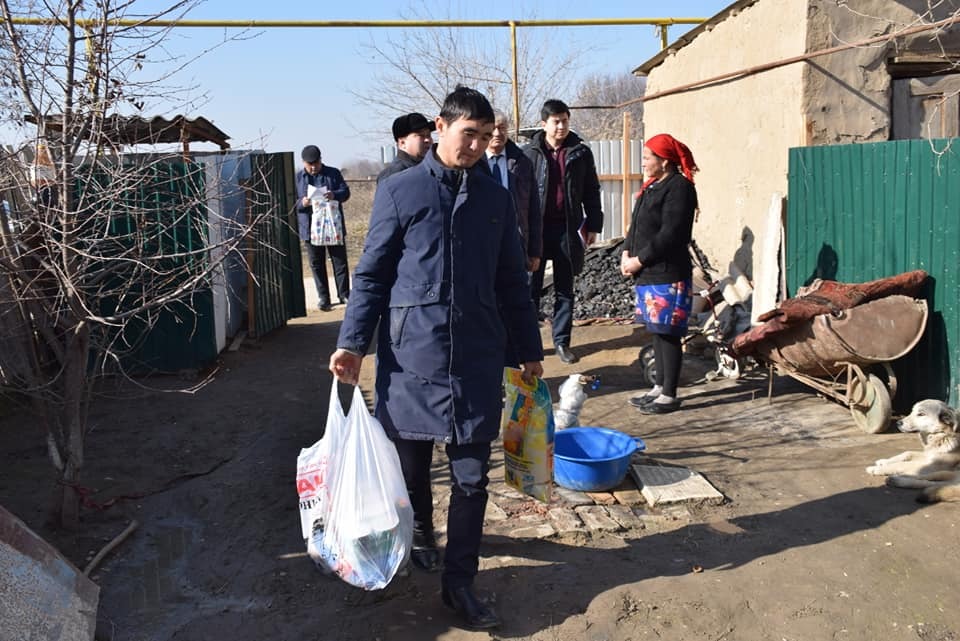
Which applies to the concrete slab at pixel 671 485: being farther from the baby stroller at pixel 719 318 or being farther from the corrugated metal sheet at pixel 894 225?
the corrugated metal sheet at pixel 894 225

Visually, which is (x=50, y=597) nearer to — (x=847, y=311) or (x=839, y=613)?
(x=839, y=613)

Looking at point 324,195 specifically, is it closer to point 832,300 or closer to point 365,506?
point 832,300

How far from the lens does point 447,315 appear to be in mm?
3105

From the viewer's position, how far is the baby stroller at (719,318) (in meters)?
6.52

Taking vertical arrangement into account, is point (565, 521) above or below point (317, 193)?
below

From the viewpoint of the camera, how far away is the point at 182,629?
3.27 metres

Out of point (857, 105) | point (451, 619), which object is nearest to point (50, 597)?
point (451, 619)

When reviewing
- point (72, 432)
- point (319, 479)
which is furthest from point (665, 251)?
point (72, 432)

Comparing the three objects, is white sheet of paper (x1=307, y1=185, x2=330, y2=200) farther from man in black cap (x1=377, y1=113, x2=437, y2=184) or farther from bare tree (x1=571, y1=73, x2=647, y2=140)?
bare tree (x1=571, y1=73, x2=647, y2=140)

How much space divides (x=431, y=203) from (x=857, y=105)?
189 inches

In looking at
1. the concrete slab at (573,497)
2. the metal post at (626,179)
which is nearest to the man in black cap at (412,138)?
the concrete slab at (573,497)

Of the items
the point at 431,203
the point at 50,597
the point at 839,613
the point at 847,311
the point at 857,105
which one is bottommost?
the point at 839,613

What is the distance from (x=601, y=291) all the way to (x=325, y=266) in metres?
3.08

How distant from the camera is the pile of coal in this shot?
9.08m
